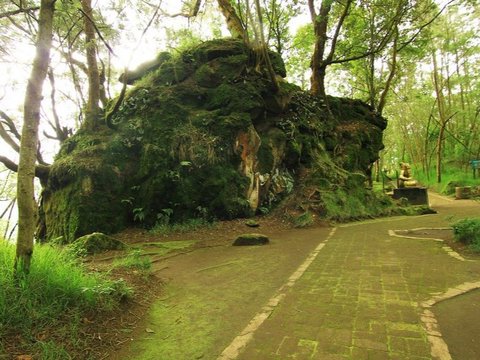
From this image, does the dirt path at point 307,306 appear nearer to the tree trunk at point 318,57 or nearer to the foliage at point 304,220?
the foliage at point 304,220

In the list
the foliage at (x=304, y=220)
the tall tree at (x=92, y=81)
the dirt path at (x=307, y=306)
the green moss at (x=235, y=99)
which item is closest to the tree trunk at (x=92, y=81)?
the tall tree at (x=92, y=81)

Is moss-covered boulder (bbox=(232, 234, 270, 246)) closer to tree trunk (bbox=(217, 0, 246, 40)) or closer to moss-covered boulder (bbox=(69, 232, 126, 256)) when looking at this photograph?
moss-covered boulder (bbox=(69, 232, 126, 256))

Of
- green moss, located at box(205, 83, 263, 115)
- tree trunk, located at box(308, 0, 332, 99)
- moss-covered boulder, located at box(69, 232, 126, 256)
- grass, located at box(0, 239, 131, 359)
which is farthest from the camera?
tree trunk, located at box(308, 0, 332, 99)

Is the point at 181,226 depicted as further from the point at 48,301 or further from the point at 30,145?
the point at 48,301

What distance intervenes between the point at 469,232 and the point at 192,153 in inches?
294

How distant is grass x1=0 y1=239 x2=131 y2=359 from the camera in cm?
265

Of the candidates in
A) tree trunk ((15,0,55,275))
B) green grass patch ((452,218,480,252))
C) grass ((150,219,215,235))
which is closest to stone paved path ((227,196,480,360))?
green grass patch ((452,218,480,252))

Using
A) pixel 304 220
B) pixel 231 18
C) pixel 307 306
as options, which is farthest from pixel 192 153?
pixel 231 18

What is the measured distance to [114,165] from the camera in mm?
9609

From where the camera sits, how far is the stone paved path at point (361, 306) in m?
2.70

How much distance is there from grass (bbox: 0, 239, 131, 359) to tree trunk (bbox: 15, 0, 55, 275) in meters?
0.22

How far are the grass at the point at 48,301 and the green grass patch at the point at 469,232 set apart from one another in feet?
20.5

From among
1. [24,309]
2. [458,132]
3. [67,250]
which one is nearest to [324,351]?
[24,309]

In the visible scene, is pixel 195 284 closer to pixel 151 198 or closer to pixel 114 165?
pixel 151 198
